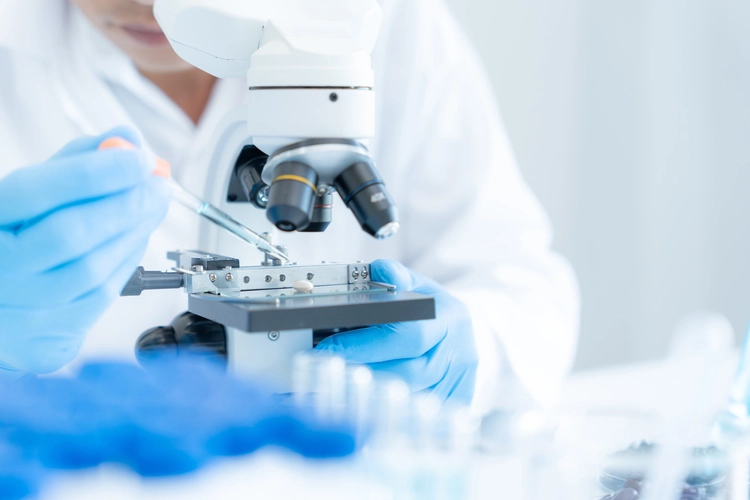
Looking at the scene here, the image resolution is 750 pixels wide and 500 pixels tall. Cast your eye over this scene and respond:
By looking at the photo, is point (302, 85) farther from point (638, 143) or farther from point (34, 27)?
point (638, 143)

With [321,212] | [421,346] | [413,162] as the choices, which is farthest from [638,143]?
[321,212]

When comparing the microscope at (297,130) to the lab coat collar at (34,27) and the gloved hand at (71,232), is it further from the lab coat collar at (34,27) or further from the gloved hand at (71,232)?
the lab coat collar at (34,27)

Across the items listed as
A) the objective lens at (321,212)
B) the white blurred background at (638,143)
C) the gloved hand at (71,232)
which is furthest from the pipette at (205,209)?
the white blurred background at (638,143)

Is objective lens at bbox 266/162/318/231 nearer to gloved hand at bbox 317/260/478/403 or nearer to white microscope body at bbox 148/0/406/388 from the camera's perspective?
white microscope body at bbox 148/0/406/388

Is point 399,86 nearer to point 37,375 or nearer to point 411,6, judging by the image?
point 411,6

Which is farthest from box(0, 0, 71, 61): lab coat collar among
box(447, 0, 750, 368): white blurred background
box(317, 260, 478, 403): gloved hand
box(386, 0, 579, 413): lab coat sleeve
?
box(447, 0, 750, 368): white blurred background

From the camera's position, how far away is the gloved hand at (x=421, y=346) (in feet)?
3.26

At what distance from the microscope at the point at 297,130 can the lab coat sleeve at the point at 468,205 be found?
59 centimetres

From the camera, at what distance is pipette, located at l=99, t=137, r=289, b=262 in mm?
821

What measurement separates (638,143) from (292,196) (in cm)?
220

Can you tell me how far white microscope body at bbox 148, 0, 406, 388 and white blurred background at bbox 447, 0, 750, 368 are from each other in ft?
5.59

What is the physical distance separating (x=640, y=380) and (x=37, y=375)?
4.04ft

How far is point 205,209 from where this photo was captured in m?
0.94

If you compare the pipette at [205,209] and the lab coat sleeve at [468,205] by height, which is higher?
the lab coat sleeve at [468,205]
